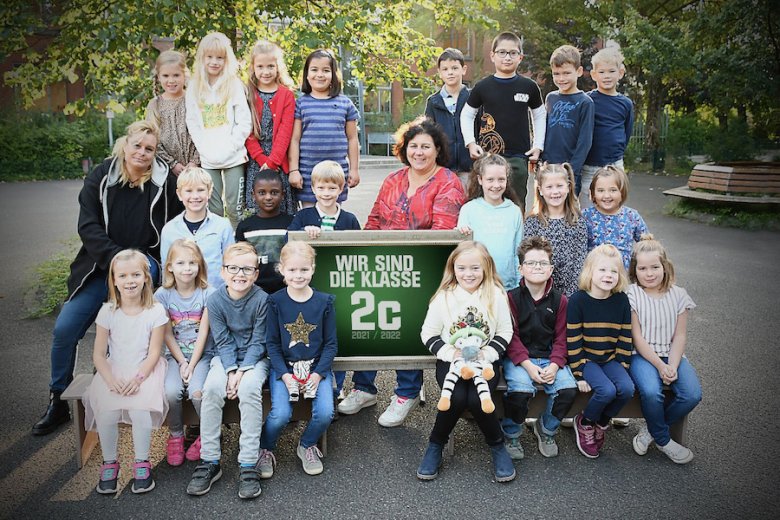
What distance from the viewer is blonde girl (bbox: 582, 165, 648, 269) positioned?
193 inches

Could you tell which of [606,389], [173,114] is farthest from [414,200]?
[173,114]

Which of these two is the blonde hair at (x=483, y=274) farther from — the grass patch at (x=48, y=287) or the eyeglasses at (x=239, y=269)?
the grass patch at (x=48, y=287)

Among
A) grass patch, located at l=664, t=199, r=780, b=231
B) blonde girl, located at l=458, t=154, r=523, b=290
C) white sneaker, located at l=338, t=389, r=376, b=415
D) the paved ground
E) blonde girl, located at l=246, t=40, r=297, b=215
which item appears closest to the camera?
the paved ground

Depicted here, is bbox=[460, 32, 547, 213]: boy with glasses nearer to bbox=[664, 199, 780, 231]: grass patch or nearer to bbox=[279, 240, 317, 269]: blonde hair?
bbox=[279, 240, 317, 269]: blonde hair

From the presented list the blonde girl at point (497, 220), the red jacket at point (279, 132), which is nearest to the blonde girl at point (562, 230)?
the blonde girl at point (497, 220)

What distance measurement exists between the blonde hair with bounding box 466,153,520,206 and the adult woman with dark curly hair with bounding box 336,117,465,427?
0.34 ft

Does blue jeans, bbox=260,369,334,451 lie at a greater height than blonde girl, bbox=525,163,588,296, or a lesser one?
lesser

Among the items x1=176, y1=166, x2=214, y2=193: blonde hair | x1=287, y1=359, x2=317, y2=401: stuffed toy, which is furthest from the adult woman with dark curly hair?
x1=176, y1=166, x2=214, y2=193: blonde hair

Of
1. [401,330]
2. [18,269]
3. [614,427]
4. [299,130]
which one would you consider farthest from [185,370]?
[18,269]

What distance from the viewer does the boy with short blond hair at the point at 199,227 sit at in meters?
4.54

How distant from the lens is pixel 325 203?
4.74m

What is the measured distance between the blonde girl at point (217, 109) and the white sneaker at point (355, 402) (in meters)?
2.17

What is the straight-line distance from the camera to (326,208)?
15.7 ft

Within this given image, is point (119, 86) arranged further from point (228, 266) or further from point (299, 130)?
point (228, 266)
